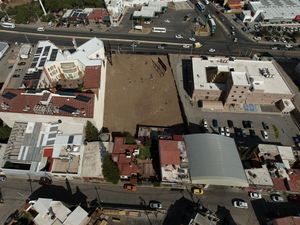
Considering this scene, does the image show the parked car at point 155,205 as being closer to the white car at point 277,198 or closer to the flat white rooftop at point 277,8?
the white car at point 277,198

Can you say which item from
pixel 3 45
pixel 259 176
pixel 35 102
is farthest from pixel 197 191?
pixel 3 45

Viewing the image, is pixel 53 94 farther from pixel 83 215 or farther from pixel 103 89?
pixel 83 215

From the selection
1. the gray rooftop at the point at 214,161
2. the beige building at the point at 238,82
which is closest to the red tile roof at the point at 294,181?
the gray rooftop at the point at 214,161

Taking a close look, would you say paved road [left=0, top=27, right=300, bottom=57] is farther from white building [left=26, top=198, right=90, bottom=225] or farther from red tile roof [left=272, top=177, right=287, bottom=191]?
white building [left=26, top=198, right=90, bottom=225]

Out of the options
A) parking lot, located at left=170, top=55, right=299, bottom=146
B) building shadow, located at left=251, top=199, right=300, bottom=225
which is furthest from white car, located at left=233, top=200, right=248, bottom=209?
parking lot, located at left=170, top=55, right=299, bottom=146

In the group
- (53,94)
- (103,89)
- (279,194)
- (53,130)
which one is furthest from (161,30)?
(279,194)

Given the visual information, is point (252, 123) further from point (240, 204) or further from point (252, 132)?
point (240, 204)
